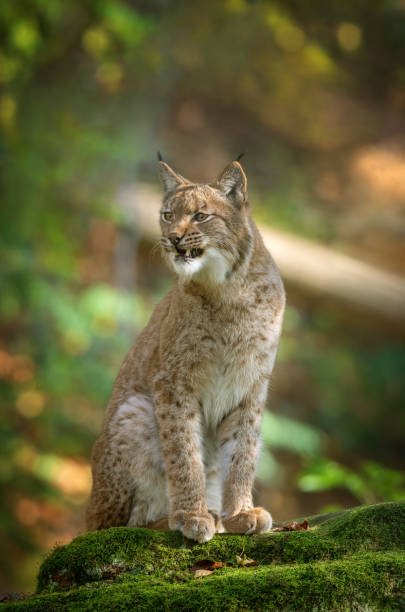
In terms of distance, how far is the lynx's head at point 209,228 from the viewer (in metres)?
3.84

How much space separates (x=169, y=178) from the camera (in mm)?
4359

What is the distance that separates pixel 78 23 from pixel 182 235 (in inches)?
340

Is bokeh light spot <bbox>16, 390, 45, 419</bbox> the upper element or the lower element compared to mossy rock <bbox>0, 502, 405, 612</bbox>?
upper

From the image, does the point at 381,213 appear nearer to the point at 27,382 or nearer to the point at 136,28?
the point at 136,28

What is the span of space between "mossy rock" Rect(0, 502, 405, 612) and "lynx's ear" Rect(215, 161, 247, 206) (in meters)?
1.90

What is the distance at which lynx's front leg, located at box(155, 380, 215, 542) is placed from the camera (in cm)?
371

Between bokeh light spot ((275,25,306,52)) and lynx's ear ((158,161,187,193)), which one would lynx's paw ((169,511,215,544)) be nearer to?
lynx's ear ((158,161,187,193))

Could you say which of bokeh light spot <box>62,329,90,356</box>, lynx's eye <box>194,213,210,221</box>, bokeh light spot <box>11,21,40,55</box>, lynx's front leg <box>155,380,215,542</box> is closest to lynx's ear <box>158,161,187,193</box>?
lynx's eye <box>194,213,210,221</box>

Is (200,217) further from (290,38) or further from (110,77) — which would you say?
(290,38)

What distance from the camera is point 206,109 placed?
1456 centimetres

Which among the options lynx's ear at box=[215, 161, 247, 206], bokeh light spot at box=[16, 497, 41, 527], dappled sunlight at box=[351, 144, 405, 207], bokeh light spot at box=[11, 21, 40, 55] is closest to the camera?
lynx's ear at box=[215, 161, 247, 206]

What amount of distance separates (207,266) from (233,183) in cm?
55

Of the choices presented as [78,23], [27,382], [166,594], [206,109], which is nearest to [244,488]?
[166,594]

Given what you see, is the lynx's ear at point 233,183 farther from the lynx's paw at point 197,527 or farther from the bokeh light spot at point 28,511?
the bokeh light spot at point 28,511
